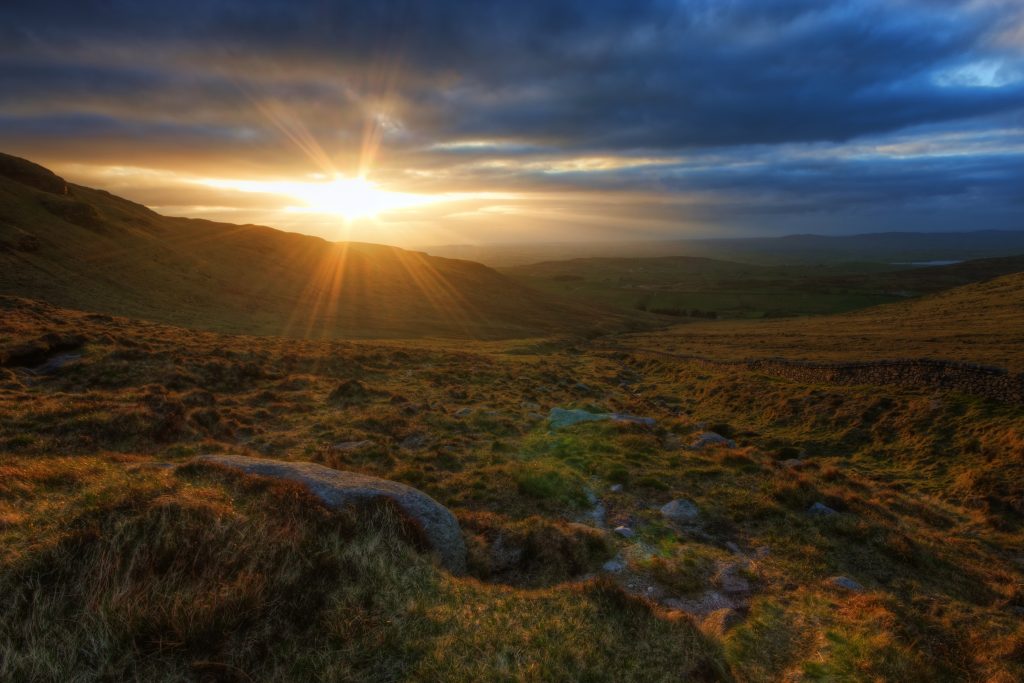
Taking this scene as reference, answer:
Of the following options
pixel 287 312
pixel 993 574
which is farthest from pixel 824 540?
pixel 287 312

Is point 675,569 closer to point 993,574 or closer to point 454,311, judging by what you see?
point 993,574

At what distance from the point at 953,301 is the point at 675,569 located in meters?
75.3

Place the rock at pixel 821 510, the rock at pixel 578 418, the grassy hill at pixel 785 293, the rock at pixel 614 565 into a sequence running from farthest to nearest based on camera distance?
the grassy hill at pixel 785 293, the rock at pixel 578 418, the rock at pixel 821 510, the rock at pixel 614 565

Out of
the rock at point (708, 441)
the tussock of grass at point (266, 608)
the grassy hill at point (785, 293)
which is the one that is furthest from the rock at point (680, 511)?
the grassy hill at point (785, 293)

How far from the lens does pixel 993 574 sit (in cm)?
1112

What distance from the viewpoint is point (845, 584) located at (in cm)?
987

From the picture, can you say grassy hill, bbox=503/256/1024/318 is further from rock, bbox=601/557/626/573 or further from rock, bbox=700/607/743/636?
rock, bbox=700/607/743/636

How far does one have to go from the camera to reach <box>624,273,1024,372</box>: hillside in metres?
31.0

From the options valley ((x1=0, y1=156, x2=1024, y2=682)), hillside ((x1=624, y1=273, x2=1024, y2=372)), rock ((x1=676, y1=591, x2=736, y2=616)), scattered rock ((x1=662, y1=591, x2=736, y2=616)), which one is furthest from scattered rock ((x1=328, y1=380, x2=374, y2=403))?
hillside ((x1=624, y1=273, x2=1024, y2=372))

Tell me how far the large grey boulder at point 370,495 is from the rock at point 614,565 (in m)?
3.11

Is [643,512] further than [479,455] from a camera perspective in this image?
No

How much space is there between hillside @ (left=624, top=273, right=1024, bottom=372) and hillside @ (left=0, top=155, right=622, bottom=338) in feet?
116

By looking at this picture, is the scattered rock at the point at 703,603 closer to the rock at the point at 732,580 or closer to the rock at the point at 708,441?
the rock at the point at 732,580

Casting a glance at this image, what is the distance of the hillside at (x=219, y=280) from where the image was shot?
51.0 metres
